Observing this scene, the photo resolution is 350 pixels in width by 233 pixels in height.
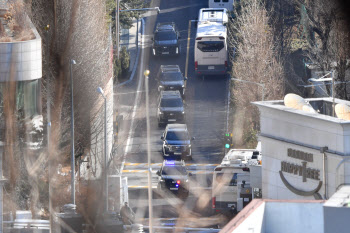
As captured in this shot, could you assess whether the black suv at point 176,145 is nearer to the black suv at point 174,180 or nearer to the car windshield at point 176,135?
the car windshield at point 176,135

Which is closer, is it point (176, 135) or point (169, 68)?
point (176, 135)

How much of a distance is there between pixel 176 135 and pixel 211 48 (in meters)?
13.8

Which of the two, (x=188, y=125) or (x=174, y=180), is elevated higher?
(x=188, y=125)

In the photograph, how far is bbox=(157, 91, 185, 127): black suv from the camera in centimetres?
6550

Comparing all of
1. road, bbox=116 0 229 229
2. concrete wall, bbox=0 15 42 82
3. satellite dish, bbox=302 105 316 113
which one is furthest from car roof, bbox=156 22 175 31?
satellite dish, bbox=302 105 316 113

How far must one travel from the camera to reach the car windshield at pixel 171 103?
65869mm

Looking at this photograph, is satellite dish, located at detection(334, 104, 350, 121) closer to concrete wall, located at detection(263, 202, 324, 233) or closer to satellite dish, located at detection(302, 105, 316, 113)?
satellite dish, located at detection(302, 105, 316, 113)

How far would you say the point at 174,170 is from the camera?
53219 mm

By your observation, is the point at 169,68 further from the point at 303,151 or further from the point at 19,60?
the point at 303,151

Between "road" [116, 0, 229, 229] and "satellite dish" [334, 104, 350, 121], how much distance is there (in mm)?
16067

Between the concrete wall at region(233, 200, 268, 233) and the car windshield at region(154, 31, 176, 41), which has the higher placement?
the car windshield at region(154, 31, 176, 41)

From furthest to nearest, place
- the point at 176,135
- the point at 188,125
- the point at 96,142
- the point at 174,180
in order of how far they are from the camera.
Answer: the point at 188,125 < the point at 176,135 < the point at 96,142 < the point at 174,180

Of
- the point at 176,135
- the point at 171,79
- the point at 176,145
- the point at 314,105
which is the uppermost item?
the point at 314,105

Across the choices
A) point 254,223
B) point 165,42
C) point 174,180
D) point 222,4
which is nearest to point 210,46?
point 165,42
